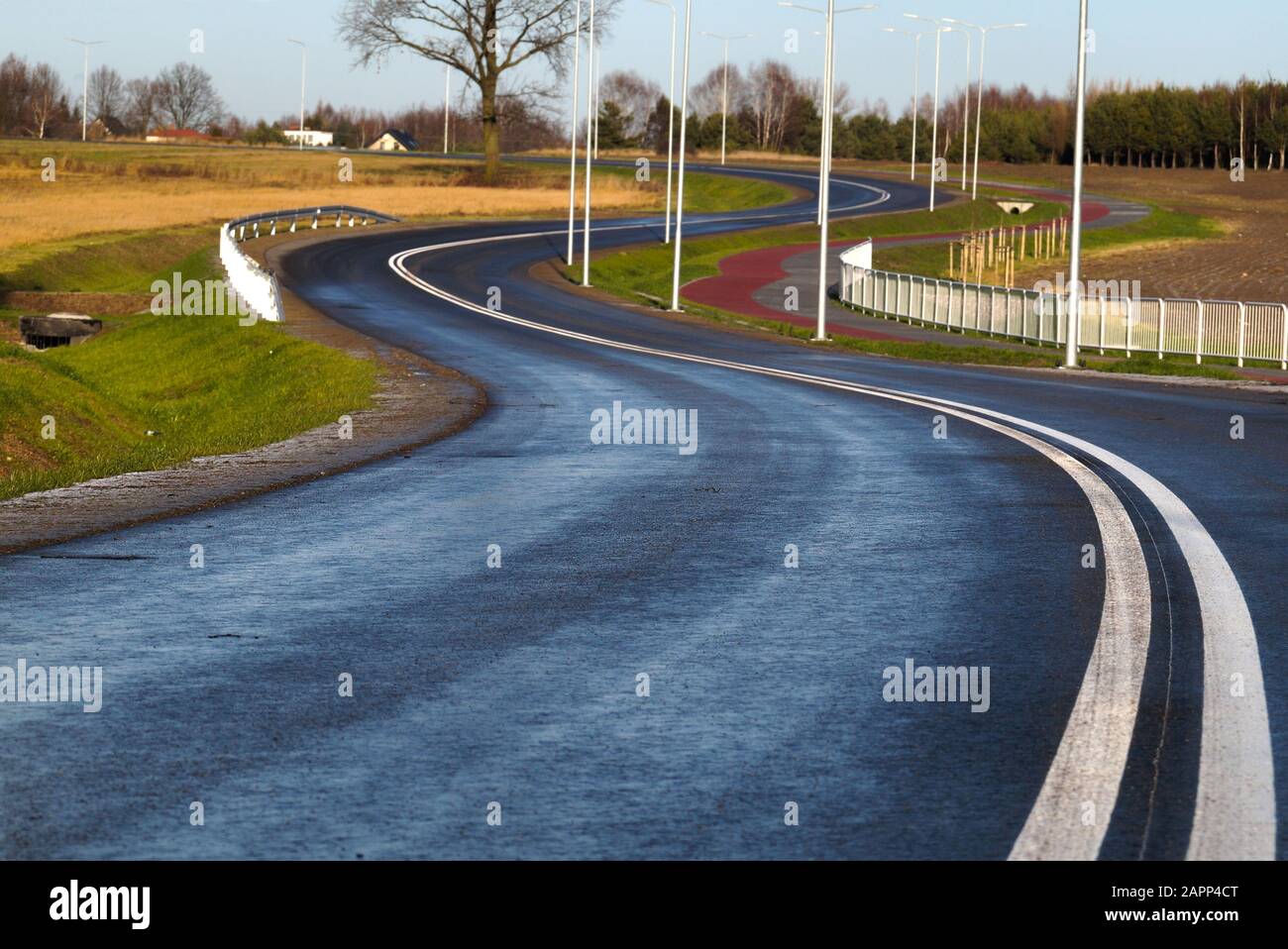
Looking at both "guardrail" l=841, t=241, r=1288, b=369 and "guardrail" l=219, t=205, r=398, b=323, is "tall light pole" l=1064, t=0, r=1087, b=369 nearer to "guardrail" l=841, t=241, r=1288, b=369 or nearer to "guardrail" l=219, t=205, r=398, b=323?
"guardrail" l=841, t=241, r=1288, b=369

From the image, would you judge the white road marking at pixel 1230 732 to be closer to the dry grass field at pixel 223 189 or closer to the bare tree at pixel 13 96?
the dry grass field at pixel 223 189

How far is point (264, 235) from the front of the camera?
208 feet

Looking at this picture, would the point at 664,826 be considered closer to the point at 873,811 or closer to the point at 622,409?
the point at 873,811

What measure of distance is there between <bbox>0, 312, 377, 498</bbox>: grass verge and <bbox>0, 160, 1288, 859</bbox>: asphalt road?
4.03m

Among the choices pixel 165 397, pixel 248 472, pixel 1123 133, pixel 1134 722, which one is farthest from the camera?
pixel 1123 133

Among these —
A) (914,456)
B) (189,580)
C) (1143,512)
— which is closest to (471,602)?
(189,580)

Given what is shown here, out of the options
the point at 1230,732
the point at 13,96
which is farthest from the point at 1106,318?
the point at 13,96

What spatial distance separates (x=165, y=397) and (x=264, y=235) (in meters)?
34.7

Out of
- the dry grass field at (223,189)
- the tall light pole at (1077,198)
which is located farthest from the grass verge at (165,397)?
the dry grass field at (223,189)

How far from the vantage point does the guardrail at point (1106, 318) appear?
111 ft

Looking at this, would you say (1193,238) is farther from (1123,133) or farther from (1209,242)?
(1123,133)

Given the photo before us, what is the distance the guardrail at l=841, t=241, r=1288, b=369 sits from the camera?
111 feet

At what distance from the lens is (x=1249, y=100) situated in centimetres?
16112

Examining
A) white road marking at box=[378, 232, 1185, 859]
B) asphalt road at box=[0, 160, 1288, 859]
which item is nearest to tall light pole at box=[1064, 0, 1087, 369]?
asphalt road at box=[0, 160, 1288, 859]
